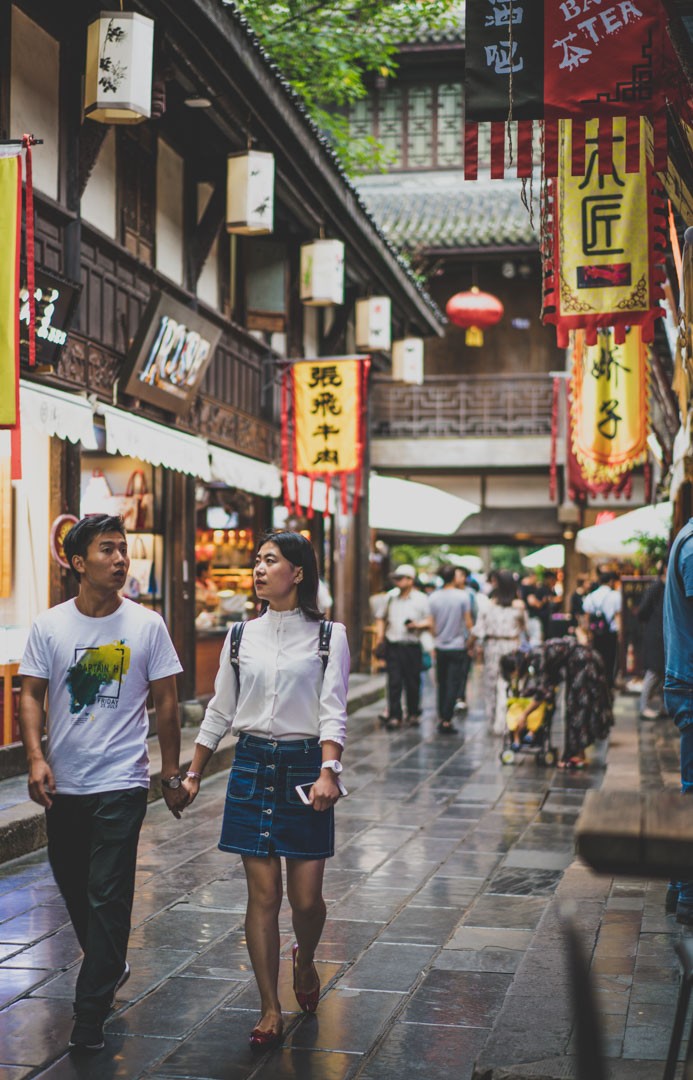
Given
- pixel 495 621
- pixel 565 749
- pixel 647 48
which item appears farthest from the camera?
pixel 495 621

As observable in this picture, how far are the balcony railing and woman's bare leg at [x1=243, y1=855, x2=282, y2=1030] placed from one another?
24660 mm

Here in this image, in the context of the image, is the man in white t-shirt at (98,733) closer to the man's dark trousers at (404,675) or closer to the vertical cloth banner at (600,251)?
the vertical cloth banner at (600,251)

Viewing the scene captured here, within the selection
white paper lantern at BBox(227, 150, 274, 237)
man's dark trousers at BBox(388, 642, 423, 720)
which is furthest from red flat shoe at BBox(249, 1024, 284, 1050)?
man's dark trousers at BBox(388, 642, 423, 720)

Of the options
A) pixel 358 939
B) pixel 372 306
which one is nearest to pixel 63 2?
pixel 358 939

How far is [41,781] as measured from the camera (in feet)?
17.3

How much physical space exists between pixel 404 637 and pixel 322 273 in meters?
4.76

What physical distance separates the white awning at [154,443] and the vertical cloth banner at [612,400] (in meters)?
4.78

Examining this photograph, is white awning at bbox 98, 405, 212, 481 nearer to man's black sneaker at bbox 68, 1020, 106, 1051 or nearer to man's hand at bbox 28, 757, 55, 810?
man's hand at bbox 28, 757, 55, 810

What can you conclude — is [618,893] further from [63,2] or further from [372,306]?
[372,306]

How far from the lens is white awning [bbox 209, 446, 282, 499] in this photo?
15641mm

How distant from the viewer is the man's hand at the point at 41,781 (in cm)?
526

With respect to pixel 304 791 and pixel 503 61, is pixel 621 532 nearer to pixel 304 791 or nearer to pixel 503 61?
pixel 503 61

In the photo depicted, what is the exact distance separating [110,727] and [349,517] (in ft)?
64.2

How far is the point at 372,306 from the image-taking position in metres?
21.1
